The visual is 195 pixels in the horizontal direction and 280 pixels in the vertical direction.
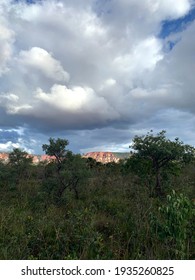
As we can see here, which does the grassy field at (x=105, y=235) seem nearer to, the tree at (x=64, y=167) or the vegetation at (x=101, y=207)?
the vegetation at (x=101, y=207)

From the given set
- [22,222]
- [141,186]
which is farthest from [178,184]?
[22,222]

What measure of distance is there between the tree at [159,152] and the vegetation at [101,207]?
0.06 metres

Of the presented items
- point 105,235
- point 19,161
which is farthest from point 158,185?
point 19,161

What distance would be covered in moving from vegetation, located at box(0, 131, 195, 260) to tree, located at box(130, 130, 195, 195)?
6 centimetres

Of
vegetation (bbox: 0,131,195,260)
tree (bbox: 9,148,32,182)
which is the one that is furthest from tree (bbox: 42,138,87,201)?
tree (bbox: 9,148,32,182)

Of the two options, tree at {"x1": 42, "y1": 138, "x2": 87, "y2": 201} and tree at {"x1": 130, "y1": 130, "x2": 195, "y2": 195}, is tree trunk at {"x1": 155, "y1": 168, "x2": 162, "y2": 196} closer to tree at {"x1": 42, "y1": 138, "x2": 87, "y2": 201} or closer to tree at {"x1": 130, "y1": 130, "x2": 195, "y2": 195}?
tree at {"x1": 130, "y1": 130, "x2": 195, "y2": 195}

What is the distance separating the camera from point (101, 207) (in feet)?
47.9

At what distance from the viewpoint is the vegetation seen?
543cm

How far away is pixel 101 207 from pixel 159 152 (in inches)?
224

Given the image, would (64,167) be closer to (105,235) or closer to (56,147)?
(56,147)
